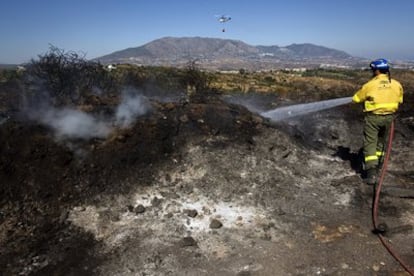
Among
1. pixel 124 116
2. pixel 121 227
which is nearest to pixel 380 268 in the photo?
pixel 121 227

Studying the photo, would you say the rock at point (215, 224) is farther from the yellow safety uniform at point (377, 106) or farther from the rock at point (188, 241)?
the yellow safety uniform at point (377, 106)

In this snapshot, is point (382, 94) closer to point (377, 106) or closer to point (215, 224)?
point (377, 106)

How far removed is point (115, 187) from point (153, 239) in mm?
1421

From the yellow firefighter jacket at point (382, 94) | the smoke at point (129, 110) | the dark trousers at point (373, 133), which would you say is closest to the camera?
the yellow firefighter jacket at point (382, 94)

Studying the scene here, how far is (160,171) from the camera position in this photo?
259 inches

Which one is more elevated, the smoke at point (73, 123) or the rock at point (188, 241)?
the smoke at point (73, 123)

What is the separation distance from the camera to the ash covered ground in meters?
4.61

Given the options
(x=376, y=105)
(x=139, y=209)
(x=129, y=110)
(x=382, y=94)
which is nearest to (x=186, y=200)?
(x=139, y=209)

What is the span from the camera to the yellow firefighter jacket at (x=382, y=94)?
6.30 metres

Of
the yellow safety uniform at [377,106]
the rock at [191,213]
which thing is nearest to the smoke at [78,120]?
the rock at [191,213]

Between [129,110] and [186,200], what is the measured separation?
10.3 feet

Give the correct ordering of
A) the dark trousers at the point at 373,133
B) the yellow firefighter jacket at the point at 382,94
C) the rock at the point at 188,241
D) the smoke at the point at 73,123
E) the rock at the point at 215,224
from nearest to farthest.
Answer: the rock at the point at 188,241 → the rock at the point at 215,224 → the yellow firefighter jacket at the point at 382,94 → the dark trousers at the point at 373,133 → the smoke at the point at 73,123

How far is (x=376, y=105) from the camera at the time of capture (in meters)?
6.36

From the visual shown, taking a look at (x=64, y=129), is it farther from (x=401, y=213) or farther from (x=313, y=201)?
(x=401, y=213)
